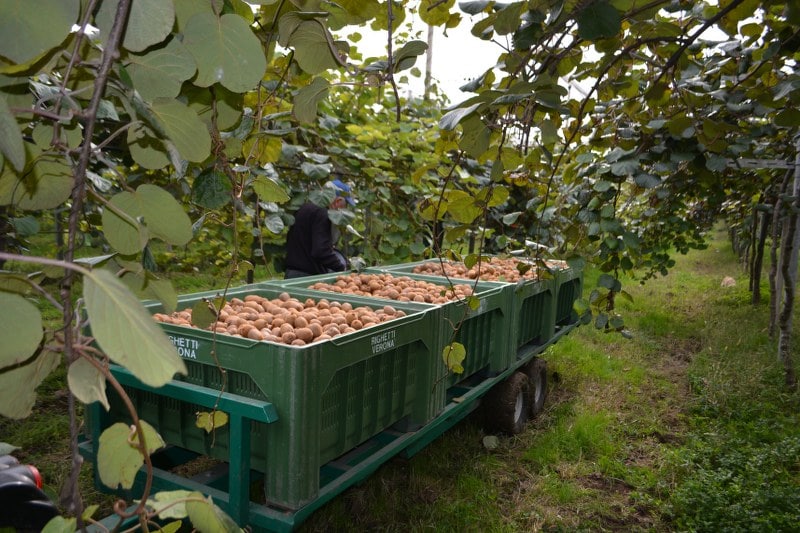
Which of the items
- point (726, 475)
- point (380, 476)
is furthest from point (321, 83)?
point (726, 475)

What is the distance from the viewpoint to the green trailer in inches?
84.5

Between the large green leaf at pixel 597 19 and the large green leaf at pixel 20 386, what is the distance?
1062 millimetres

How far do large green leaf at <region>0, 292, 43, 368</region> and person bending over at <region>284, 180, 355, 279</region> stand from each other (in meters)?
5.11

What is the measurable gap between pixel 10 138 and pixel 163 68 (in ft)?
0.70

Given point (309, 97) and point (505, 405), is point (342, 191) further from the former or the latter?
point (309, 97)

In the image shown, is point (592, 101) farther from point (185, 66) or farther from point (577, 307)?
point (185, 66)

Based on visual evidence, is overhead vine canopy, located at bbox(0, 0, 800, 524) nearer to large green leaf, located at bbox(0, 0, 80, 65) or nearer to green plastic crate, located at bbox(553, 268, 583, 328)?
large green leaf, located at bbox(0, 0, 80, 65)

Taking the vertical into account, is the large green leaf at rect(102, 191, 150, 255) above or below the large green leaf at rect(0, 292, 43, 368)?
above

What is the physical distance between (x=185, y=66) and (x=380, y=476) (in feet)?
11.9

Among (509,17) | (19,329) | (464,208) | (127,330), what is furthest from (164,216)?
(464,208)

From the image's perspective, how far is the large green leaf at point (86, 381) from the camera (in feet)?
1.54

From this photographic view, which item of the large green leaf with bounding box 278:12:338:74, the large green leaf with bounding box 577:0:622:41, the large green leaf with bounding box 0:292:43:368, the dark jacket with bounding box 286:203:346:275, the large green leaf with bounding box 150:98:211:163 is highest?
the large green leaf with bounding box 577:0:622:41

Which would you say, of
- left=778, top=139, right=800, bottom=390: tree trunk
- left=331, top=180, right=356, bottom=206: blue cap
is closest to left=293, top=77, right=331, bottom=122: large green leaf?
left=331, top=180, right=356, bottom=206: blue cap

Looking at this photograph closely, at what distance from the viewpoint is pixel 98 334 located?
0.36 m
